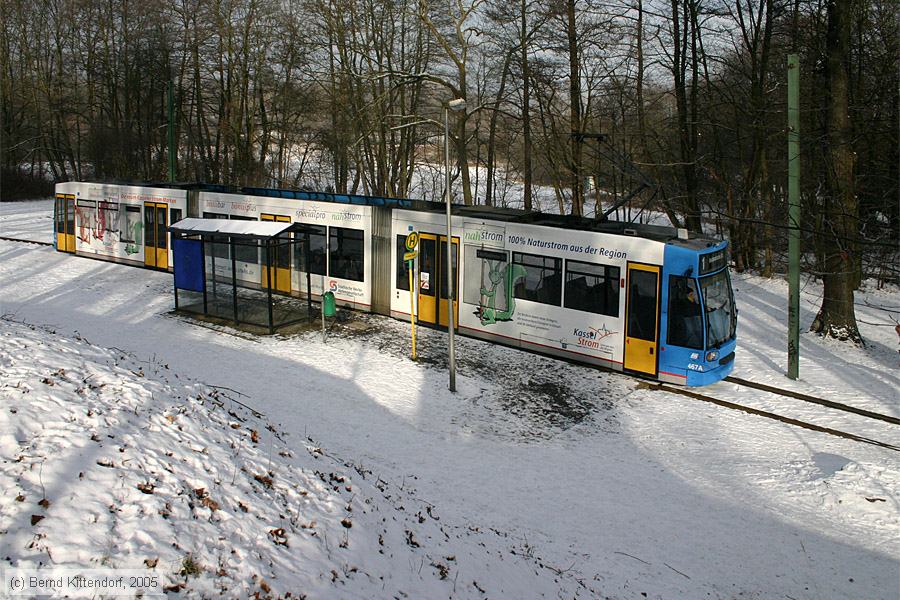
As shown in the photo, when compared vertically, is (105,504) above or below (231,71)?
below

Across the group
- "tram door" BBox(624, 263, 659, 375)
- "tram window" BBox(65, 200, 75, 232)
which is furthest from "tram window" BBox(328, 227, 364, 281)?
"tram window" BBox(65, 200, 75, 232)

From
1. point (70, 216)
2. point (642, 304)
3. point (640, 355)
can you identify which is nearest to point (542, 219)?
point (642, 304)

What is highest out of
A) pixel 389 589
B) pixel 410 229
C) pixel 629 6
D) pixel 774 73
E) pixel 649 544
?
pixel 629 6

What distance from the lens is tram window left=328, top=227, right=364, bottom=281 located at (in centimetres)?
1902

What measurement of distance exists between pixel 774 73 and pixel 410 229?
16286 mm

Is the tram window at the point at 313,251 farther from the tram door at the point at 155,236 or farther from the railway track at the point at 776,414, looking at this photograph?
the railway track at the point at 776,414

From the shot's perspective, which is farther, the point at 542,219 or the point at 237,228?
the point at 237,228

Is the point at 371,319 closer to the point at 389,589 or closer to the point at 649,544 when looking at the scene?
the point at 649,544

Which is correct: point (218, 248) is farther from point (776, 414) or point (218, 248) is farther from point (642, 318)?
point (776, 414)

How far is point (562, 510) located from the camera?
1007 centimetres

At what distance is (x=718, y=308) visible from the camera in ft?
45.3

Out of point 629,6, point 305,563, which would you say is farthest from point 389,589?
point 629,6

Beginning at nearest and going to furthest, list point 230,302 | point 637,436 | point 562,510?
point 562,510 < point 637,436 < point 230,302

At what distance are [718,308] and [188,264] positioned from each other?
12395mm
